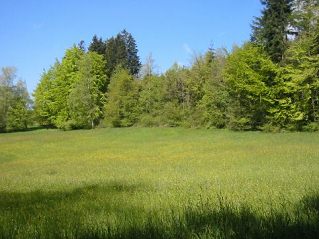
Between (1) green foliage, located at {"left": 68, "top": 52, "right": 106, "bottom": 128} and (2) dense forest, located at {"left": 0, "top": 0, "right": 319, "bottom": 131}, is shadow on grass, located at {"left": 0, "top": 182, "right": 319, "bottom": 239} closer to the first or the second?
(2) dense forest, located at {"left": 0, "top": 0, "right": 319, "bottom": 131}

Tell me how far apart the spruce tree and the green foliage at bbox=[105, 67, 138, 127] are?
31048mm

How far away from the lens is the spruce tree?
51344 millimetres

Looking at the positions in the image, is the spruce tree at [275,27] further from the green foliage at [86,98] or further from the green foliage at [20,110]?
the green foliage at [20,110]

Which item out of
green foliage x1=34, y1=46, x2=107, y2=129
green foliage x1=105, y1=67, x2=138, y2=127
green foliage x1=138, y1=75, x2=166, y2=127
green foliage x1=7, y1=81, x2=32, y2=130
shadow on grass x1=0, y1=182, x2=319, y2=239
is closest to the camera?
shadow on grass x1=0, y1=182, x2=319, y2=239

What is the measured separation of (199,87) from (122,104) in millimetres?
15865

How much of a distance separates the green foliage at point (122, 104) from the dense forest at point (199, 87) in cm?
18

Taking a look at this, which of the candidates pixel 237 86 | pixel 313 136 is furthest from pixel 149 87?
pixel 313 136

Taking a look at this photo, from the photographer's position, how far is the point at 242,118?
53.4 metres

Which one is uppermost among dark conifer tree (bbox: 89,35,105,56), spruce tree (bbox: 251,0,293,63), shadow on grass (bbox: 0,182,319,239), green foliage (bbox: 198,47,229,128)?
dark conifer tree (bbox: 89,35,105,56)

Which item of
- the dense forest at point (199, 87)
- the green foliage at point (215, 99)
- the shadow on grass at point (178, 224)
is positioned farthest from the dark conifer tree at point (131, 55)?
the shadow on grass at point (178, 224)

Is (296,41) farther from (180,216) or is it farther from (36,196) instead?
(180,216)

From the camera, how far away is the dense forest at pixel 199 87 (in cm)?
4841

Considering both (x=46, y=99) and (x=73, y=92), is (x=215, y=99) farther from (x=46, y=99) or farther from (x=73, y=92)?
(x=46, y=99)

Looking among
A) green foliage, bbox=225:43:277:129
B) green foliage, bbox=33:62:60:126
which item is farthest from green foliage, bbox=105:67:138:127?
green foliage, bbox=225:43:277:129
